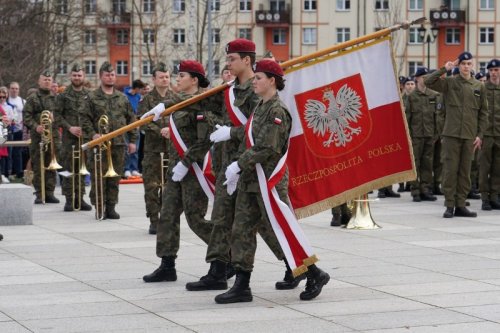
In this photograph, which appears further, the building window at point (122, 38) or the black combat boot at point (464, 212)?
the building window at point (122, 38)

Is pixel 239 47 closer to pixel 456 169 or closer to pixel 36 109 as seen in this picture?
pixel 456 169

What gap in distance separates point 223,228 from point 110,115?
7.85 meters


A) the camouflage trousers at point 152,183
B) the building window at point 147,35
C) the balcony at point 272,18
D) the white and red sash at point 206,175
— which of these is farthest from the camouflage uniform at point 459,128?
the balcony at point 272,18

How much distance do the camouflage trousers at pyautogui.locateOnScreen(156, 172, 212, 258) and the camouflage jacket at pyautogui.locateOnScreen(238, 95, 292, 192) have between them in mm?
1193

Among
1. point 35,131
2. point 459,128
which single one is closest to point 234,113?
point 459,128

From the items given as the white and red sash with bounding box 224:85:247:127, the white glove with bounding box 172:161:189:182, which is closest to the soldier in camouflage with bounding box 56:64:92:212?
the white glove with bounding box 172:161:189:182

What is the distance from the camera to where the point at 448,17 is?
310 feet

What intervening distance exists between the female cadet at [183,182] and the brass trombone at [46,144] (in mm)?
9596

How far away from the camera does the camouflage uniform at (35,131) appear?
70.2ft

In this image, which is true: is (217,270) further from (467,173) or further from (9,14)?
(9,14)

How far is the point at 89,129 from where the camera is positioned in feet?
62.4

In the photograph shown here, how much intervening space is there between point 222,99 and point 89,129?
7685mm

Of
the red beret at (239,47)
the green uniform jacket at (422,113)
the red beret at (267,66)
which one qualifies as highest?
the red beret at (239,47)

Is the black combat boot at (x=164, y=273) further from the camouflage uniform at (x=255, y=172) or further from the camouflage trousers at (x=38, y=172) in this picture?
the camouflage trousers at (x=38, y=172)
